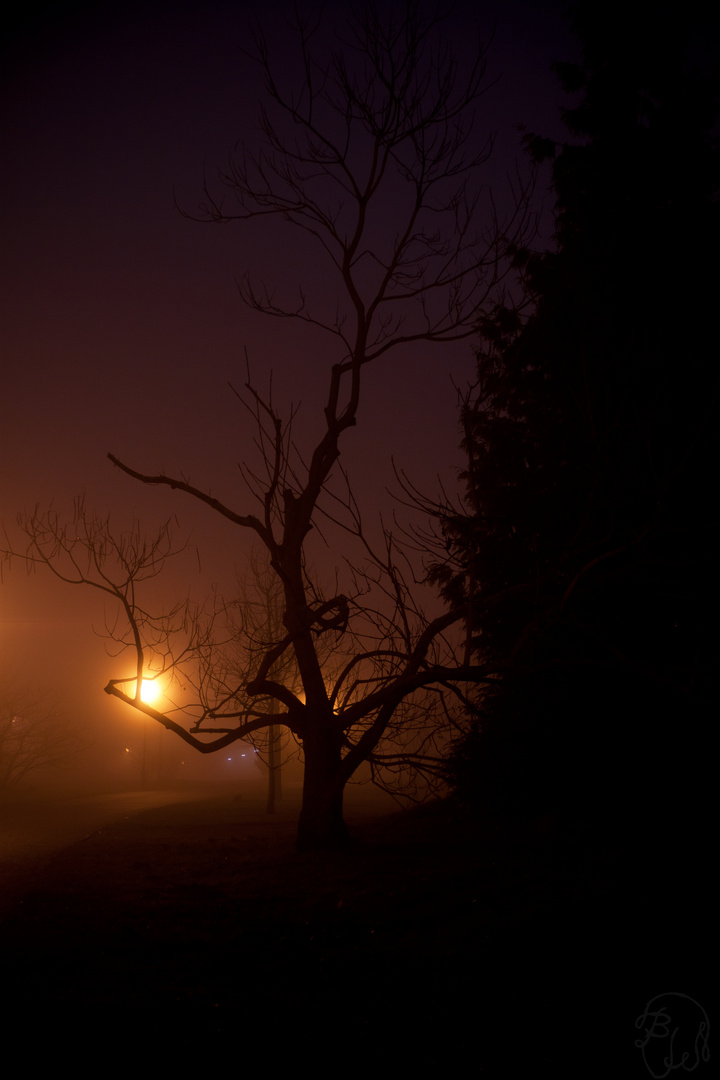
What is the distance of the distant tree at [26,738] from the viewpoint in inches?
1156

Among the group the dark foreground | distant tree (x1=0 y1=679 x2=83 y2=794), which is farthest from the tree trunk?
distant tree (x1=0 y1=679 x2=83 y2=794)

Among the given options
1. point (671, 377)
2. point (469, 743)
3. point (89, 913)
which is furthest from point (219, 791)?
point (671, 377)

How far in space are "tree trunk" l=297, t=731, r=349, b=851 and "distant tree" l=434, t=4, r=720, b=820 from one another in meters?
2.00

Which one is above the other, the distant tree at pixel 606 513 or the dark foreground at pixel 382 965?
the distant tree at pixel 606 513

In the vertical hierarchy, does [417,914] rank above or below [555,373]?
below

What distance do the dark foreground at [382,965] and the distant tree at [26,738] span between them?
24.7 metres

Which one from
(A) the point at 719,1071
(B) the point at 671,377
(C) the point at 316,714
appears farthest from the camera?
(C) the point at 316,714

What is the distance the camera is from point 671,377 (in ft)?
25.4

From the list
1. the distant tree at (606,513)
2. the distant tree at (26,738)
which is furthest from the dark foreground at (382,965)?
the distant tree at (26,738)

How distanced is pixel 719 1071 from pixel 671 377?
21.3 feet

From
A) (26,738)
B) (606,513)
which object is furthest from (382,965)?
(26,738)

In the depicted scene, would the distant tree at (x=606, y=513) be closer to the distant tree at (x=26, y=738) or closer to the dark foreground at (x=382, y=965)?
the dark foreground at (x=382, y=965)

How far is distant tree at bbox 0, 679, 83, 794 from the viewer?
29375 millimetres

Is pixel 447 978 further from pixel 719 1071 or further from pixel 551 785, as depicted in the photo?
pixel 551 785
